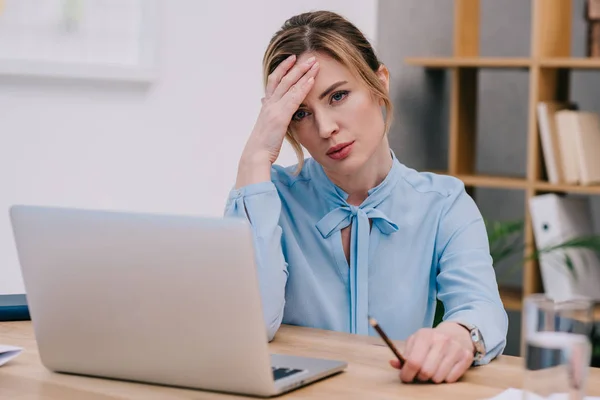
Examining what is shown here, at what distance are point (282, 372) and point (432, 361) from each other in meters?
0.21

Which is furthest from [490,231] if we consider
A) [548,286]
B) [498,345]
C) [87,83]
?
[498,345]

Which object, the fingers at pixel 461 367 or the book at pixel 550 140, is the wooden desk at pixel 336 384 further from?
the book at pixel 550 140

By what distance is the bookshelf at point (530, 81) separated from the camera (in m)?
3.21

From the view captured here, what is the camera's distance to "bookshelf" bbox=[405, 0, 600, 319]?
321 centimetres

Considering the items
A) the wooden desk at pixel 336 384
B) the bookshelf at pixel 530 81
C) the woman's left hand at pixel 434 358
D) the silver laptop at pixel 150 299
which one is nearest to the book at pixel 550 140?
the bookshelf at pixel 530 81

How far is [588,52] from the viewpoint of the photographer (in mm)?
3270

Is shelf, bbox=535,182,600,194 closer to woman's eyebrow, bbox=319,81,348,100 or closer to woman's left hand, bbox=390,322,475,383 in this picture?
woman's eyebrow, bbox=319,81,348,100

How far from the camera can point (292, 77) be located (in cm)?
183

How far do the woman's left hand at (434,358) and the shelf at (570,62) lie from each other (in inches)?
75.6

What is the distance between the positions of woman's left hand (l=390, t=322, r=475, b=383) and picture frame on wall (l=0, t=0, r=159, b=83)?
1474mm

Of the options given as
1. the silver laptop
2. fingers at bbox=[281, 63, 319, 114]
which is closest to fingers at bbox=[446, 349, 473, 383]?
the silver laptop

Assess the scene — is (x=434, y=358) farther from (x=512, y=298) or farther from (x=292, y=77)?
(x=512, y=298)

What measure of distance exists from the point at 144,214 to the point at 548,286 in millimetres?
2275

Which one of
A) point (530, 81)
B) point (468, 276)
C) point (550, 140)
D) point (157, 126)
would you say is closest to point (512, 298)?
point (550, 140)
